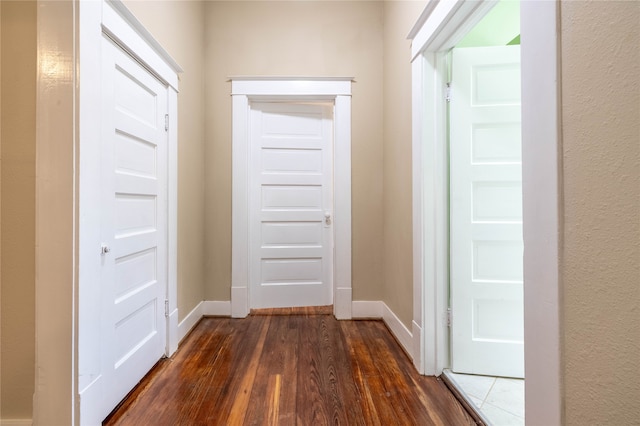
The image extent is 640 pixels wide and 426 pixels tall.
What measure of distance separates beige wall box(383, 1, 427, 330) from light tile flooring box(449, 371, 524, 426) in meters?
0.47

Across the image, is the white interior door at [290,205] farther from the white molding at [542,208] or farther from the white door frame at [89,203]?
the white molding at [542,208]

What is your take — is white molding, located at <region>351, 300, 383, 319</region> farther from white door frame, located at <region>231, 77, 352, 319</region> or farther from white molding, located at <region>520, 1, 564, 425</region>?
white molding, located at <region>520, 1, 564, 425</region>

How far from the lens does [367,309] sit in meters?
2.75

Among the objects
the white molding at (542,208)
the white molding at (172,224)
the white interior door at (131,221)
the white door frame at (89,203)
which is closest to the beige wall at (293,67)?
the white molding at (172,224)

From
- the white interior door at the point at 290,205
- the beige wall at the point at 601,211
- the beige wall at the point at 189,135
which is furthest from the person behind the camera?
the white interior door at the point at 290,205

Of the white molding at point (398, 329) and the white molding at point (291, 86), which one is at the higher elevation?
the white molding at point (291, 86)

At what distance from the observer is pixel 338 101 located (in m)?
2.77

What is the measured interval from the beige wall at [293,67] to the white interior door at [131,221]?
76 cm

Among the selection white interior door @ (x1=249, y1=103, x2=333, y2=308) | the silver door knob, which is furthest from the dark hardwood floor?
the silver door knob

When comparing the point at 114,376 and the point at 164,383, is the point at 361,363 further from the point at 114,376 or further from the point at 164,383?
the point at 114,376

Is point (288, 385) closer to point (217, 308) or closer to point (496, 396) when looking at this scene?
point (496, 396)

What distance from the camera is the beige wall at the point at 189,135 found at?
2125 millimetres

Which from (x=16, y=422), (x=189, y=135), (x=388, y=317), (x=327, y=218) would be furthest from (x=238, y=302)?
(x=16, y=422)

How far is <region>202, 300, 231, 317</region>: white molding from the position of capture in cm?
274
